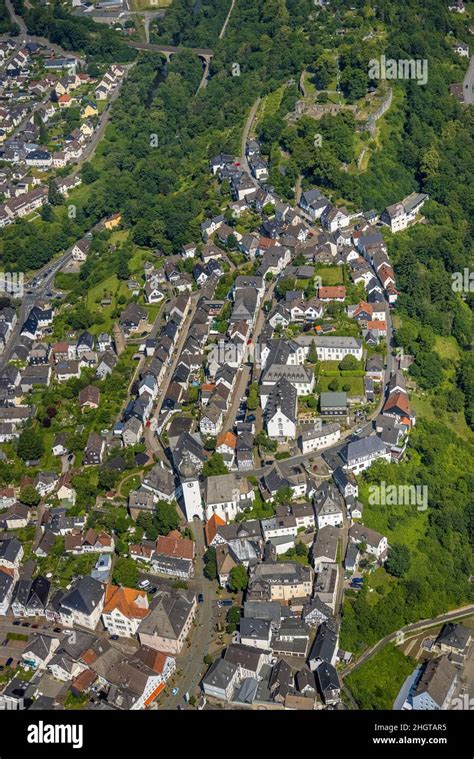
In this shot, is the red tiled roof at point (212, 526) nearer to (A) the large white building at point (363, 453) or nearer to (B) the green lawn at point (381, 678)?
(A) the large white building at point (363, 453)

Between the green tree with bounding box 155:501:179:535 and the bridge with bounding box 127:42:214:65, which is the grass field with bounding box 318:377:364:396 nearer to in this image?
the green tree with bounding box 155:501:179:535

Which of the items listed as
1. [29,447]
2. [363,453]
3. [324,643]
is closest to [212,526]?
[324,643]

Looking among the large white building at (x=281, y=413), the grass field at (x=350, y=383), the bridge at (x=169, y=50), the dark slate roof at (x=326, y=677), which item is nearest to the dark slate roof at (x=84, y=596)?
the dark slate roof at (x=326, y=677)

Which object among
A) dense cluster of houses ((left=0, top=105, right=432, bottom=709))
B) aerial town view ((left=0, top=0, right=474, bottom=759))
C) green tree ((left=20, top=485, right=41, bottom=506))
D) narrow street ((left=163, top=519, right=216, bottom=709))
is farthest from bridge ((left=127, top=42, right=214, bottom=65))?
narrow street ((left=163, top=519, right=216, bottom=709))

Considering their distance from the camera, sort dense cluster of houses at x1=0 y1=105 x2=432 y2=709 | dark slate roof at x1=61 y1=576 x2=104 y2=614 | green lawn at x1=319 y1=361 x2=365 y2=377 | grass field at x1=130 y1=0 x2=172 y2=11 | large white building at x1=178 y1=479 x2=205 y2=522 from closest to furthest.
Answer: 1. dense cluster of houses at x1=0 y1=105 x2=432 y2=709
2. dark slate roof at x1=61 y1=576 x2=104 y2=614
3. large white building at x1=178 y1=479 x2=205 y2=522
4. green lawn at x1=319 y1=361 x2=365 y2=377
5. grass field at x1=130 y1=0 x2=172 y2=11

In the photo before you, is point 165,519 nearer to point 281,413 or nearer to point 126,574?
point 126,574

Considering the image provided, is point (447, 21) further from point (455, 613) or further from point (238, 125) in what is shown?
point (455, 613)

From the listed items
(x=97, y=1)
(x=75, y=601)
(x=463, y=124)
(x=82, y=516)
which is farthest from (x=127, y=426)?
(x=97, y=1)
